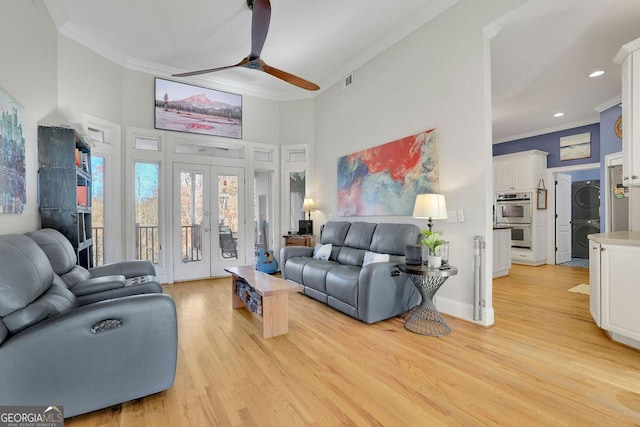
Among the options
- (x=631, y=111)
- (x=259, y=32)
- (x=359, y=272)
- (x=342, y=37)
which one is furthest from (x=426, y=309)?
(x=342, y=37)

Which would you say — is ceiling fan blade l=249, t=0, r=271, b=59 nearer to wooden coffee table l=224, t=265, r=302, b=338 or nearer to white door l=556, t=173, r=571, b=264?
wooden coffee table l=224, t=265, r=302, b=338

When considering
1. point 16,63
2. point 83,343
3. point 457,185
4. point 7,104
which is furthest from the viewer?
point 457,185

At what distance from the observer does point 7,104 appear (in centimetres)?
217

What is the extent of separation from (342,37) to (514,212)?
5.33m

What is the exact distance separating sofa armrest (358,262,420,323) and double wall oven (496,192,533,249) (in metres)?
4.18

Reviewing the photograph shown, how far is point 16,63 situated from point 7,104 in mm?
535

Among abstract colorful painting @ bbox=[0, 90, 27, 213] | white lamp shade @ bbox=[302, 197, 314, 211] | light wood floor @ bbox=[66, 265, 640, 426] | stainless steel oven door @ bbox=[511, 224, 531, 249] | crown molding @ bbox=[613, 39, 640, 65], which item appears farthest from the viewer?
stainless steel oven door @ bbox=[511, 224, 531, 249]

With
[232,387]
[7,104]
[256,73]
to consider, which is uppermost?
[256,73]

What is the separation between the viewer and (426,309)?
3.05m

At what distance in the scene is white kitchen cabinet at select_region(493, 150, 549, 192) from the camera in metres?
6.21

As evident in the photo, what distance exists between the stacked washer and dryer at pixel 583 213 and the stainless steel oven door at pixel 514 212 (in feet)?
5.36

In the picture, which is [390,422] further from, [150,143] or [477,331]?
[150,143]

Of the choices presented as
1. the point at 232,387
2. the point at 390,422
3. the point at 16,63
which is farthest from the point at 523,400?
the point at 16,63

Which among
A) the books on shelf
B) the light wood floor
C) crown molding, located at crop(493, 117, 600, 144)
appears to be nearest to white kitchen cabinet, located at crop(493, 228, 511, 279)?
the light wood floor
